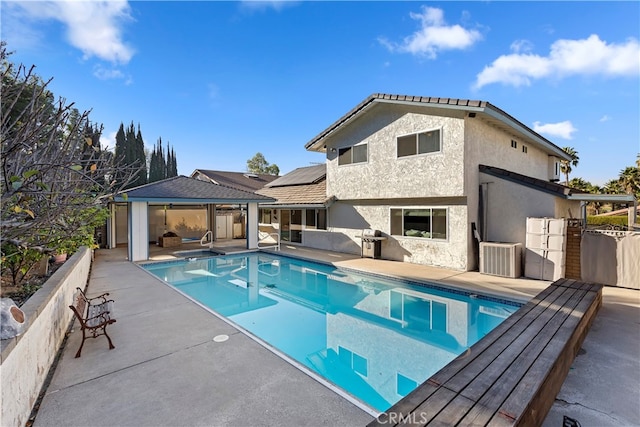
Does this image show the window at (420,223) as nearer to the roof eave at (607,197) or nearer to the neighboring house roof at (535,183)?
the neighboring house roof at (535,183)

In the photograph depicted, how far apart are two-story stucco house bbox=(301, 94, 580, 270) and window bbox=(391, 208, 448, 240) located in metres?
0.04

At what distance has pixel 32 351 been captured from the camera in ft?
12.3

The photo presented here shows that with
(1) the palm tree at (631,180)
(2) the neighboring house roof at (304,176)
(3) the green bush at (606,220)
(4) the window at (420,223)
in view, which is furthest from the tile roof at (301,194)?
(1) the palm tree at (631,180)

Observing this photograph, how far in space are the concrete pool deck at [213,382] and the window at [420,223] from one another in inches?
227

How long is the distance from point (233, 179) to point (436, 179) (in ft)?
83.0

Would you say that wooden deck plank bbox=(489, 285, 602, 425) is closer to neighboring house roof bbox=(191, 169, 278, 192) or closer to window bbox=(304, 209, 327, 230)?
window bbox=(304, 209, 327, 230)

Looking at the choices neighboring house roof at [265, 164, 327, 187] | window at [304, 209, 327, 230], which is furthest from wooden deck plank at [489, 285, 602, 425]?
neighboring house roof at [265, 164, 327, 187]

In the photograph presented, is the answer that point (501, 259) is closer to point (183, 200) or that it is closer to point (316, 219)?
point (316, 219)

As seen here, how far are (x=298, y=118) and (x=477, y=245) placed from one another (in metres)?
20.5

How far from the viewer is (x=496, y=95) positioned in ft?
51.5

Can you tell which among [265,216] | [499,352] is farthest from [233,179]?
[499,352]

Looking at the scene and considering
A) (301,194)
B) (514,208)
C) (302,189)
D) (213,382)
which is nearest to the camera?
(213,382)

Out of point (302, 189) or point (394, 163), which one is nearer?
point (394, 163)

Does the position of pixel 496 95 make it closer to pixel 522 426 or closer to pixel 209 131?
pixel 522 426
